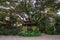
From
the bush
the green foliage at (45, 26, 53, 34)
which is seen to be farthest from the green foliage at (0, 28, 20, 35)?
the green foliage at (45, 26, 53, 34)

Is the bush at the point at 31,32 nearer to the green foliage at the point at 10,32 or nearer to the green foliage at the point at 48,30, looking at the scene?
the green foliage at the point at 10,32

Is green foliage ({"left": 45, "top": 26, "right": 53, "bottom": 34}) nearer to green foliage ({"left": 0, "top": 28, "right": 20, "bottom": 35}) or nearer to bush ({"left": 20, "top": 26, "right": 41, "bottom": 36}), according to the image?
bush ({"left": 20, "top": 26, "right": 41, "bottom": 36})

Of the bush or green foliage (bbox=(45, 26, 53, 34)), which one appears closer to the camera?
the bush

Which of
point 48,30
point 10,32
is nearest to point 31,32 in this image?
point 48,30

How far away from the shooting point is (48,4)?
8922 mm

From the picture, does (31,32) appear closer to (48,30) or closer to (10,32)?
(48,30)

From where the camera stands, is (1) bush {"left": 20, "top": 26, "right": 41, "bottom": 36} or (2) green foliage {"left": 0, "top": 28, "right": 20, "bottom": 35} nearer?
(1) bush {"left": 20, "top": 26, "right": 41, "bottom": 36}

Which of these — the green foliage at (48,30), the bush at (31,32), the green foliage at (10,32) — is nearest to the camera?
the bush at (31,32)

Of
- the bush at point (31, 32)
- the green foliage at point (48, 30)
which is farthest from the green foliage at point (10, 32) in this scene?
the green foliage at point (48, 30)

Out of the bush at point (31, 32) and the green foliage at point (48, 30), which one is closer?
the bush at point (31, 32)

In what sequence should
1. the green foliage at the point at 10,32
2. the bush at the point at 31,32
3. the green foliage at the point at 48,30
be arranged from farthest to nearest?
the green foliage at the point at 48,30 → the green foliage at the point at 10,32 → the bush at the point at 31,32

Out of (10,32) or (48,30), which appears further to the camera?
(48,30)

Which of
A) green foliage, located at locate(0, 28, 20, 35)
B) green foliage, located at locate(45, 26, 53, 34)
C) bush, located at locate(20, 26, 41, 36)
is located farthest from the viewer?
green foliage, located at locate(45, 26, 53, 34)

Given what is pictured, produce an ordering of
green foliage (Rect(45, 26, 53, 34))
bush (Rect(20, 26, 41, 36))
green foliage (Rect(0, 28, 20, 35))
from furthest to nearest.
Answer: green foliage (Rect(45, 26, 53, 34)) < green foliage (Rect(0, 28, 20, 35)) < bush (Rect(20, 26, 41, 36))
